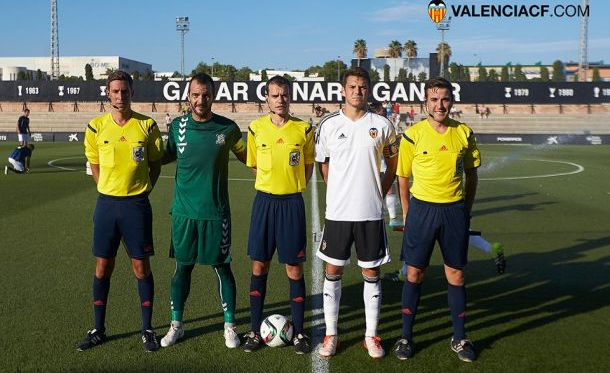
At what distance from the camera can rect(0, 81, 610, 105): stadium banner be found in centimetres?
4012

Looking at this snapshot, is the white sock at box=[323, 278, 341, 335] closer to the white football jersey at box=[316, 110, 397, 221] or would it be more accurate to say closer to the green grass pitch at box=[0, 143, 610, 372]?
the green grass pitch at box=[0, 143, 610, 372]

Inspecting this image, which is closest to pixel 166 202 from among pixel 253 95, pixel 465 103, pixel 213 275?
pixel 213 275

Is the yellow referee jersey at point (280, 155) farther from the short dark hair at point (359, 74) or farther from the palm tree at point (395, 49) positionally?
the palm tree at point (395, 49)

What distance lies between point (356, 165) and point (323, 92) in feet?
119

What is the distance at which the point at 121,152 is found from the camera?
4652 mm

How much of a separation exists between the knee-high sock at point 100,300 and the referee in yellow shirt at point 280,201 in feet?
4.02

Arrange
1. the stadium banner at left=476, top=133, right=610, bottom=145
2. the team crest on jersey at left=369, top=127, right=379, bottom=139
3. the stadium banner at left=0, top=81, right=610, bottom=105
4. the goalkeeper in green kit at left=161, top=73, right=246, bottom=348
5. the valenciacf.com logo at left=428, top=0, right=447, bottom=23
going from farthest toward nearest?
the valenciacf.com logo at left=428, top=0, right=447, bottom=23 < the stadium banner at left=0, top=81, right=610, bottom=105 < the stadium banner at left=476, top=133, right=610, bottom=145 < the goalkeeper in green kit at left=161, top=73, right=246, bottom=348 < the team crest on jersey at left=369, top=127, right=379, bottom=139

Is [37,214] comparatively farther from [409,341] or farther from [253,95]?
[253,95]

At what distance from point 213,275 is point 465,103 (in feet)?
122

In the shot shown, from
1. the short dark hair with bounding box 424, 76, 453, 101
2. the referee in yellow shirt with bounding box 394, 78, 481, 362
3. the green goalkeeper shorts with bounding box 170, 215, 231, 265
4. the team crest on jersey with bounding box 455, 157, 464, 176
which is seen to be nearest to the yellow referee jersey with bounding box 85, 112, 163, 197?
the green goalkeeper shorts with bounding box 170, 215, 231, 265

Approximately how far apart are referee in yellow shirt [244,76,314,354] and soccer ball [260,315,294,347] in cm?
5

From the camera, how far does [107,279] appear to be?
4910mm

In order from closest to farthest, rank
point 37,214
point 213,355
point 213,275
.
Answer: point 213,355, point 213,275, point 37,214

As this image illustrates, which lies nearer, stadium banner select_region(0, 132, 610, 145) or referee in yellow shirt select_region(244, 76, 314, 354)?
referee in yellow shirt select_region(244, 76, 314, 354)
